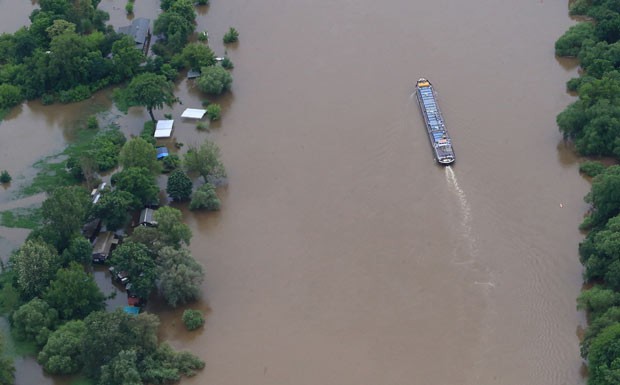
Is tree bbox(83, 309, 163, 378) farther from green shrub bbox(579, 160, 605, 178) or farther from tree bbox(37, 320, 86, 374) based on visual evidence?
green shrub bbox(579, 160, 605, 178)

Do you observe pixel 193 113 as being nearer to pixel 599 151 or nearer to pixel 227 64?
pixel 227 64

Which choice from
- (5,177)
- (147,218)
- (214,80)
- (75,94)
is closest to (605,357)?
(147,218)

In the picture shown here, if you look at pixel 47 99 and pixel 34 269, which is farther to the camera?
pixel 47 99

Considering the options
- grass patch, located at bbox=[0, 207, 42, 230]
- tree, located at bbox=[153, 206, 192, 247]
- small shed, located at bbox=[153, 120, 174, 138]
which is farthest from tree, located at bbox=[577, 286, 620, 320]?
grass patch, located at bbox=[0, 207, 42, 230]

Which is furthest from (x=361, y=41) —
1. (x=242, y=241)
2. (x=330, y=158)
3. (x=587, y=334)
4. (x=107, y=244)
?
(x=587, y=334)

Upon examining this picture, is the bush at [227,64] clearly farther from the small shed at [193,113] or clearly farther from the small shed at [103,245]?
the small shed at [103,245]
